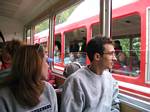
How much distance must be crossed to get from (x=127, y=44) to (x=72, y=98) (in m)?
1.32

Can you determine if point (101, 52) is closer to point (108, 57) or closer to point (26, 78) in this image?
point (108, 57)

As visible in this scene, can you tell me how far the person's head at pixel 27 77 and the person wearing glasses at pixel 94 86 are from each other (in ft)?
1.43

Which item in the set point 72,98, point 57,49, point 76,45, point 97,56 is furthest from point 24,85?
point 57,49

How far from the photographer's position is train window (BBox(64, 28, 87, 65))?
3.77m

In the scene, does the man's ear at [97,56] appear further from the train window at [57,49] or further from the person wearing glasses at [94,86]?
the train window at [57,49]

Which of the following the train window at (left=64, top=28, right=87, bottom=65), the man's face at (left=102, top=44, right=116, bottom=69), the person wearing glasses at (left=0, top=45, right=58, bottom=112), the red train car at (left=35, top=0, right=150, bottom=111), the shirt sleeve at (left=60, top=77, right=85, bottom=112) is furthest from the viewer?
the train window at (left=64, top=28, right=87, bottom=65)

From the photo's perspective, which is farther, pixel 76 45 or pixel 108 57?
pixel 76 45

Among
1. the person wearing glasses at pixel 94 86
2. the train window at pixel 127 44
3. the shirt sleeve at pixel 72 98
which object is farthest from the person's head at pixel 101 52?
the train window at pixel 127 44

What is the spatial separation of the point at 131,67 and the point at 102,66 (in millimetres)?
888

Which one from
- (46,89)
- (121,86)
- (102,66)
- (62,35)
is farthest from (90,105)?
(62,35)

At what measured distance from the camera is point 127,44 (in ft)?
8.90

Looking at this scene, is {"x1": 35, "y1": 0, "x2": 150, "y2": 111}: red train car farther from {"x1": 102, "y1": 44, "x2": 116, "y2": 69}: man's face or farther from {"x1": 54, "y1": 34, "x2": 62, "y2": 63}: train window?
{"x1": 54, "y1": 34, "x2": 62, "y2": 63}: train window

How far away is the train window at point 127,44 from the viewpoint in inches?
99.0

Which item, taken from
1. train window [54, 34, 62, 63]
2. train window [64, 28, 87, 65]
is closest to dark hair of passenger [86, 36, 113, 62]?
train window [64, 28, 87, 65]
